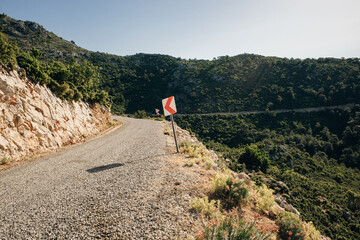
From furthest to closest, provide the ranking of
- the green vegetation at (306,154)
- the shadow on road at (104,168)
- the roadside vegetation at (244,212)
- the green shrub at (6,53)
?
the green vegetation at (306,154), the green shrub at (6,53), the shadow on road at (104,168), the roadside vegetation at (244,212)

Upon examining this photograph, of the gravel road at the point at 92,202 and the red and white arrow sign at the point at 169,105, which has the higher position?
the red and white arrow sign at the point at 169,105

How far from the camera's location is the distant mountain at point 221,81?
178ft

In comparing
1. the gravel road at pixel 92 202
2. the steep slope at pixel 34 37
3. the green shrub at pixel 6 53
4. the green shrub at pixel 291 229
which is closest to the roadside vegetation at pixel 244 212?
the green shrub at pixel 291 229

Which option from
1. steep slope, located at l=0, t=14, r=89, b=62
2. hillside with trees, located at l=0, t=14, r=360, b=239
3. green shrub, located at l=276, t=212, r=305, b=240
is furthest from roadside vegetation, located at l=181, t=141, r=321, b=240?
steep slope, located at l=0, t=14, r=89, b=62

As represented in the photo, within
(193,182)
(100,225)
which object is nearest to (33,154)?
(100,225)

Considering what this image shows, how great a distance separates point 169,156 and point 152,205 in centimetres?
437

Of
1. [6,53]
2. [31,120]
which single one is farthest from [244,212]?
[6,53]

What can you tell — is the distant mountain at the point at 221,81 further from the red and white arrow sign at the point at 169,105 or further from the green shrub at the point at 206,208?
the green shrub at the point at 206,208

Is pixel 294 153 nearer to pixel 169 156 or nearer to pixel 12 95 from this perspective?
pixel 169 156

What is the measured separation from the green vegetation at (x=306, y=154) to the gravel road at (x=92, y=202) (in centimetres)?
1295

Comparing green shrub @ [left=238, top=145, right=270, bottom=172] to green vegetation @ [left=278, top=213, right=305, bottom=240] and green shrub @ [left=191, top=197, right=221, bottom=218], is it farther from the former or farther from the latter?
green shrub @ [left=191, top=197, right=221, bottom=218]

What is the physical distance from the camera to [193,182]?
17.7ft

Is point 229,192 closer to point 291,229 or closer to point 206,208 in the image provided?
point 206,208

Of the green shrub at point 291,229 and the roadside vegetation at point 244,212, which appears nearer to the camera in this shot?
the roadside vegetation at point 244,212
